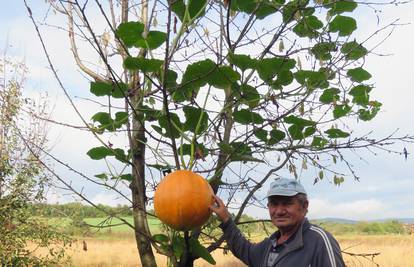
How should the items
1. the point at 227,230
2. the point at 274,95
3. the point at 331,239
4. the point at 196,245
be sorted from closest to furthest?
the point at 196,245 < the point at 274,95 < the point at 331,239 < the point at 227,230

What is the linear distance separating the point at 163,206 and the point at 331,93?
84cm

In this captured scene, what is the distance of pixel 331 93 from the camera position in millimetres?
1956

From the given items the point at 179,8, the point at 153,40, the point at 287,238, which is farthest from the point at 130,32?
the point at 287,238

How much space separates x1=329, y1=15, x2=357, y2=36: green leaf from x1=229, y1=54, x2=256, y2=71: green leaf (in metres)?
0.49

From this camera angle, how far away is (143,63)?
1.39 meters

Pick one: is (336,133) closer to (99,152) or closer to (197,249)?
(197,249)

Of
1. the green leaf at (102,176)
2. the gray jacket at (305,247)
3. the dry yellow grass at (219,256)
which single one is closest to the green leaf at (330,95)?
the gray jacket at (305,247)

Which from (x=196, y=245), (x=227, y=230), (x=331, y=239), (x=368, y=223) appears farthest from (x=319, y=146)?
(x=368, y=223)

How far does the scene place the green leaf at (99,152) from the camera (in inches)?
74.1

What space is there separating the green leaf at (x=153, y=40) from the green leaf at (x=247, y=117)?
459mm

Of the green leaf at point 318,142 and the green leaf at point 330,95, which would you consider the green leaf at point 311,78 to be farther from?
the green leaf at point 318,142

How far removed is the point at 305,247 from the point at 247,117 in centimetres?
56

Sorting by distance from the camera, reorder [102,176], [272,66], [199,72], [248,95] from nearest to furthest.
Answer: [199,72] < [272,66] < [248,95] < [102,176]

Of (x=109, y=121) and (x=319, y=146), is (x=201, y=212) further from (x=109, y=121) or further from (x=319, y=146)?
(x=319, y=146)
